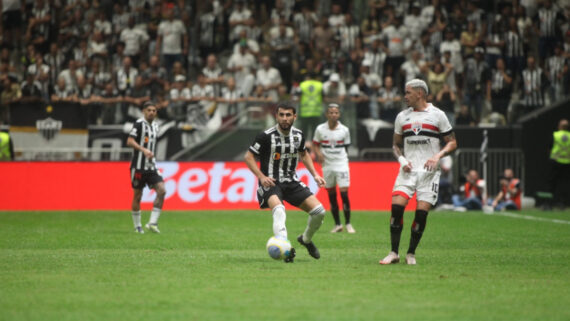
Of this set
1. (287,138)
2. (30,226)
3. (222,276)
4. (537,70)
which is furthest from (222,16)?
(222,276)

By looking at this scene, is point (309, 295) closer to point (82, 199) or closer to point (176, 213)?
point (176, 213)

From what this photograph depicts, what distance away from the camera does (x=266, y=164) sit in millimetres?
11266

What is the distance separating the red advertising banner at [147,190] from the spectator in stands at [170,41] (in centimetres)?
456

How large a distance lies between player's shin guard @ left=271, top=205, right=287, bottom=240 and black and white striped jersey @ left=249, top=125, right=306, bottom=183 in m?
0.47

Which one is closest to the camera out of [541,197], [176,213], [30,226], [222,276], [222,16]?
[222,276]

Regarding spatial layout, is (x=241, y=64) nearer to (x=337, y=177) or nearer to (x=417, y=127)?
(x=337, y=177)

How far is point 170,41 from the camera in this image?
26766 millimetres

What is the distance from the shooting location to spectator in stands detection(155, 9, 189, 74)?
26734mm

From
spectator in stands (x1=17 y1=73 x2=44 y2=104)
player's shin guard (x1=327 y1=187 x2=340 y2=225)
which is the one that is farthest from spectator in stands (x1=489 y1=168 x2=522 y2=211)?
spectator in stands (x1=17 y1=73 x2=44 y2=104)

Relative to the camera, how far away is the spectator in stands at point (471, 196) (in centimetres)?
2395

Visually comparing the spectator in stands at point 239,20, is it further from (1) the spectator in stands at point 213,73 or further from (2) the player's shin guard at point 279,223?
(2) the player's shin guard at point 279,223

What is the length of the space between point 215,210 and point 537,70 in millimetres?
10275

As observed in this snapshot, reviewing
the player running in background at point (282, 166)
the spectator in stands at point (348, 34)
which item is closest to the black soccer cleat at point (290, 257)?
the player running in background at point (282, 166)

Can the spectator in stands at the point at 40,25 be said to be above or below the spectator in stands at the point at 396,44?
above
